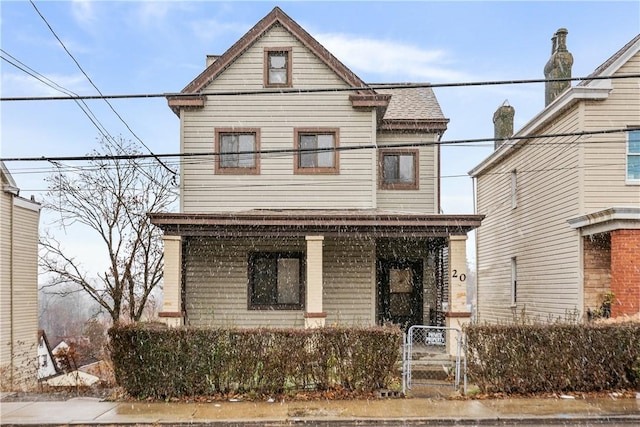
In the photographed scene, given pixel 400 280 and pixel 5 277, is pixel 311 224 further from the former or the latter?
pixel 5 277

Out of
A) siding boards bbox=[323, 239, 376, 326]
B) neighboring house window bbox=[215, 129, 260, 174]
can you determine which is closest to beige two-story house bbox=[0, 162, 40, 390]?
neighboring house window bbox=[215, 129, 260, 174]

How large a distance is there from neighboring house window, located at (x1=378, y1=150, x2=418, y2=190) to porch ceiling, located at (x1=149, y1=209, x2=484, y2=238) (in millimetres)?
3216

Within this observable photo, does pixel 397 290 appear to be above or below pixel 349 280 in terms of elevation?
below

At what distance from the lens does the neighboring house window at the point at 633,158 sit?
1454 cm

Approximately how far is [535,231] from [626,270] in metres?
4.82

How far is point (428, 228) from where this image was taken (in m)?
14.5

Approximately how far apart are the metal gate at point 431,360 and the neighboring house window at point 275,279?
3.53m

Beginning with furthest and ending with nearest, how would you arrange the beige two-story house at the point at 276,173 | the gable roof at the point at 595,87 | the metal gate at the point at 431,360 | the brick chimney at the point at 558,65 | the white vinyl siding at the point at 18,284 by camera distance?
the brick chimney at the point at 558,65, the white vinyl siding at the point at 18,284, the beige two-story house at the point at 276,173, the gable roof at the point at 595,87, the metal gate at the point at 431,360

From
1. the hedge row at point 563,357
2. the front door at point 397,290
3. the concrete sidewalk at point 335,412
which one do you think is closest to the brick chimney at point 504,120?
the front door at point 397,290

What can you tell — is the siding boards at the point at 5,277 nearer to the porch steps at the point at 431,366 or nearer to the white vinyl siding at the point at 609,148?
the porch steps at the point at 431,366

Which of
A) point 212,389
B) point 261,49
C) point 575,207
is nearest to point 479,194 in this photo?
point 575,207

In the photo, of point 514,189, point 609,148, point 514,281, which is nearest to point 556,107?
point 609,148

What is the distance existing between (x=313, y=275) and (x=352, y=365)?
448cm

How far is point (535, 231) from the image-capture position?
17.9 metres
